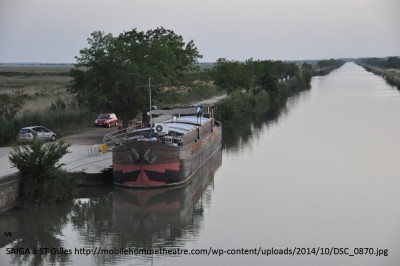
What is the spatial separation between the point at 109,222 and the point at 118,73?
63.5 ft

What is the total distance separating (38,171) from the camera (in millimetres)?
24891

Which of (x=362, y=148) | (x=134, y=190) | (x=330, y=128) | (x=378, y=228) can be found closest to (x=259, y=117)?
(x=330, y=128)

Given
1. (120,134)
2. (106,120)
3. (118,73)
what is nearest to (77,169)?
(120,134)

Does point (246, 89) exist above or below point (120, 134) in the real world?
below

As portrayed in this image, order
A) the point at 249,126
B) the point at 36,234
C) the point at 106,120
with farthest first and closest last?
the point at 249,126 → the point at 106,120 → the point at 36,234

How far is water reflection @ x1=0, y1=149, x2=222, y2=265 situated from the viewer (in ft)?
71.7

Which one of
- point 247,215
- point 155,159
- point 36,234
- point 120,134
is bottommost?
point 36,234

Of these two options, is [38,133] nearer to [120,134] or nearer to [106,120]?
[120,134]

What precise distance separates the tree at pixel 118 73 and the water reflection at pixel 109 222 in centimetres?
1400

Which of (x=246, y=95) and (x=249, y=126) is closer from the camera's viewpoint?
(x=249, y=126)

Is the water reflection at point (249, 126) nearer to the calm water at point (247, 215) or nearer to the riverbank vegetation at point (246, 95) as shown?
the riverbank vegetation at point (246, 95)

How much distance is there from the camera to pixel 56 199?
26031 mm

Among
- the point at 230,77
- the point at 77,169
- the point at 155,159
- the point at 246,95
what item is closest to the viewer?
the point at 155,159

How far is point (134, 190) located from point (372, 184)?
447 inches
